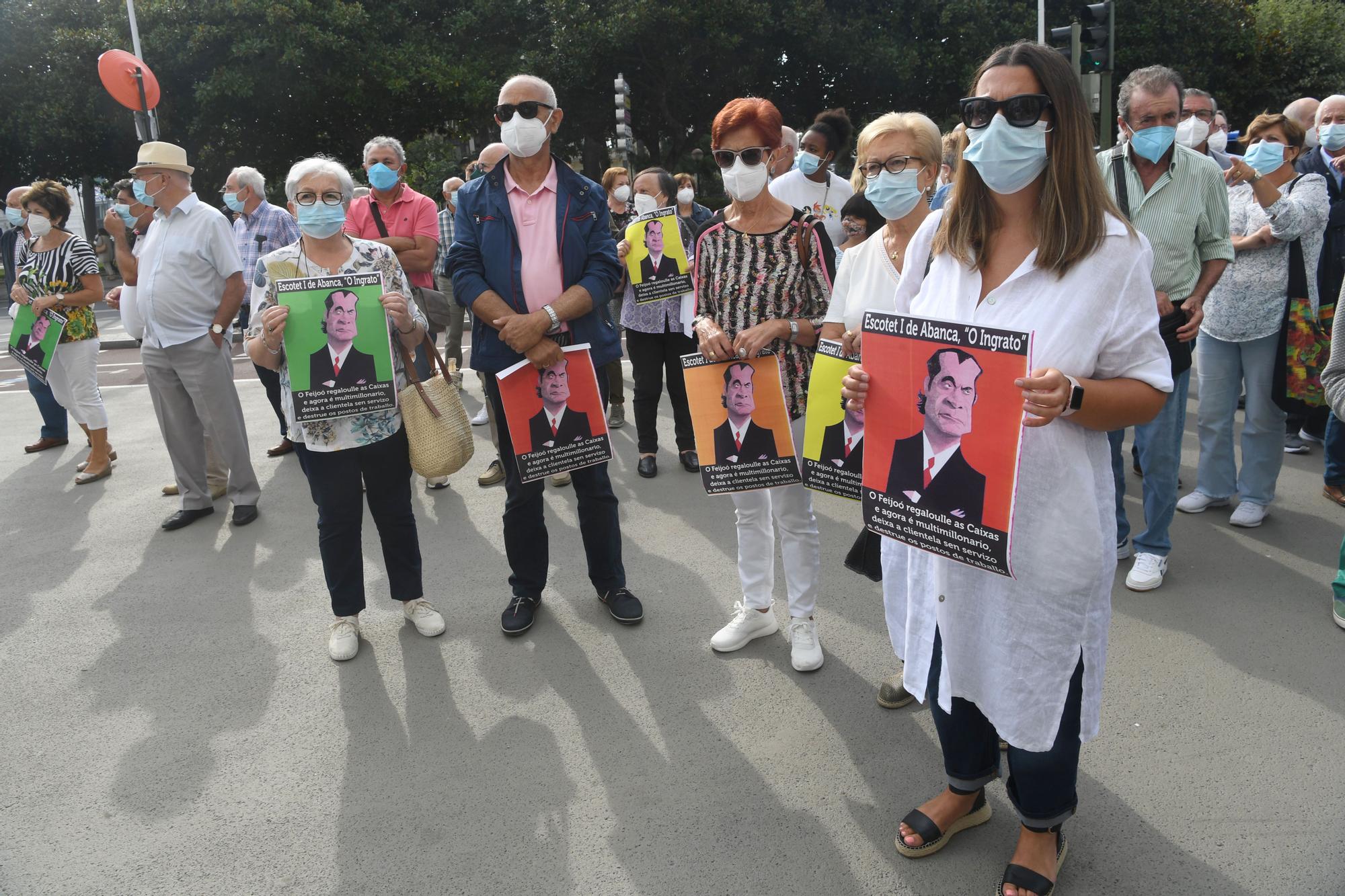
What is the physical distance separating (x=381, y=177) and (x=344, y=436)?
2.68m

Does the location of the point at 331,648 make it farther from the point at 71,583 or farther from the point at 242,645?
the point at 71,583

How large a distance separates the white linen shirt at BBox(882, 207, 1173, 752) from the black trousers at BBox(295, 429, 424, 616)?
8.17 feet

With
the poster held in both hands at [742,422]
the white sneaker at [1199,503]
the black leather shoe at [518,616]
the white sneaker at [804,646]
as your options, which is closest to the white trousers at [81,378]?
the black leather shoe at [518,616]

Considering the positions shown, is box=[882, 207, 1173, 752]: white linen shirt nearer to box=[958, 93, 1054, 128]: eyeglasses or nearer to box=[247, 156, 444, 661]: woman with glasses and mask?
box=[958, 93, 1054, 128]: eyeglasses

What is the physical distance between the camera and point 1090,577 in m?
2.19

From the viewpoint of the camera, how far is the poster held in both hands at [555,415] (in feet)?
12.7

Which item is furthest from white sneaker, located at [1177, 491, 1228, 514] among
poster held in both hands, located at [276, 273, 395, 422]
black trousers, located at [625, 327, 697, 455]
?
poster held in both hands, located at [276, 273, 395, 422]

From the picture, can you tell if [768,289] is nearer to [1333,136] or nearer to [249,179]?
[1333,136]

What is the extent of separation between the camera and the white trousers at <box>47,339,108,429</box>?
7.23 meters

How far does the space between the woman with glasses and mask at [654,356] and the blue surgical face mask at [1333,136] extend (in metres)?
3.59

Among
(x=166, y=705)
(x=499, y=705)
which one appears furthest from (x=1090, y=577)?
(x=166, y=705)

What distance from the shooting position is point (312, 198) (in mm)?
3789

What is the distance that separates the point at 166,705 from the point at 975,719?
10.2 ft

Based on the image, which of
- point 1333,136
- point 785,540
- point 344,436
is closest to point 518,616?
point 344,436
